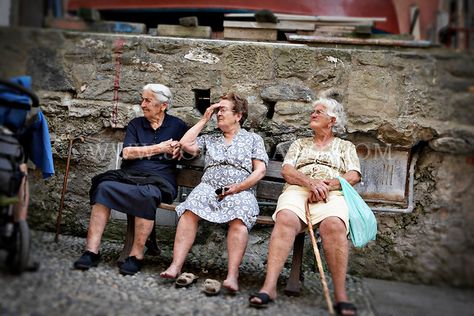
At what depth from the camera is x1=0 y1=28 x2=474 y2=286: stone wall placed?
376 cm


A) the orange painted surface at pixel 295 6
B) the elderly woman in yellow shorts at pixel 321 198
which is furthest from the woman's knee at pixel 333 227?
the orange painted surface at pixel 295 6

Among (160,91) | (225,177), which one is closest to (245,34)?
(160,91)

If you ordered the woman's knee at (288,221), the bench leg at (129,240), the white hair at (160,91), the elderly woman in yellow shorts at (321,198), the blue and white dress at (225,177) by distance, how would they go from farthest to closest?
the white hair at (160,91), the bench leg at (129,240), the blue and white dress at (225,177), the woman's knee at (288,221), the elderly woman in yellow shorts at (321,198)

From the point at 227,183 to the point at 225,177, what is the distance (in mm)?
43

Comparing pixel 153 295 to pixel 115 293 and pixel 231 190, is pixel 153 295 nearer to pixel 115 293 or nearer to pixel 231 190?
pixel 115 293

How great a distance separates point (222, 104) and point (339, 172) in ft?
3.00

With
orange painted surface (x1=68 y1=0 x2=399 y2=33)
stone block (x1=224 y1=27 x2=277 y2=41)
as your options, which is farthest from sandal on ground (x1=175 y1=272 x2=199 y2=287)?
orange painted surface (x1=68 y1=0 x2=399 y2=33)

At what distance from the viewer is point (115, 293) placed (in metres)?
2.79

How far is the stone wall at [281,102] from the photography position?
148 inches

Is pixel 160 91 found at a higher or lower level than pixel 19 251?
higher

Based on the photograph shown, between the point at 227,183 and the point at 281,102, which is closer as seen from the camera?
the point at 227,183

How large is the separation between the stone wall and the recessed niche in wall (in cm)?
6

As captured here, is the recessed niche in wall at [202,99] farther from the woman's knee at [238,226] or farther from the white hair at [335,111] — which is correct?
the woman's knee at [238,226]

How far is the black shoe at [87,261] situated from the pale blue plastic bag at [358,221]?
1572 millimetres
